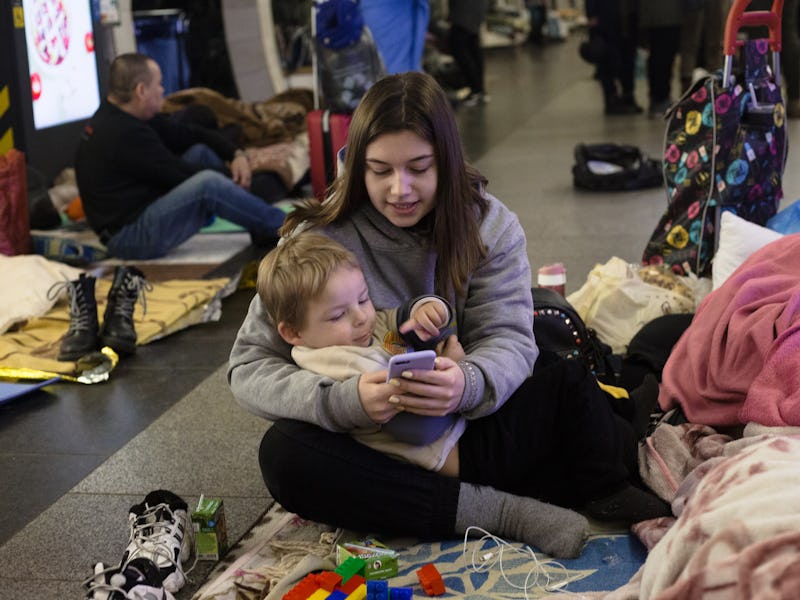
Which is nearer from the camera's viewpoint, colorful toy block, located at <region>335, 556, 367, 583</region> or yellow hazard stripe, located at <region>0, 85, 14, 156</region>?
colorful toy block, located at <region>335, 556, 367, 583</region>

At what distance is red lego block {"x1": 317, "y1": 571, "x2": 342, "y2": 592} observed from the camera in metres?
2.03

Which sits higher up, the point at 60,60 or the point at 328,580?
the point at 60,60

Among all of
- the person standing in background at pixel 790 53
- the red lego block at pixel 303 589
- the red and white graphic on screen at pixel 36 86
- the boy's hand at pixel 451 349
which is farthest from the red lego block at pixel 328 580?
the person standing in background at pixel 790 53

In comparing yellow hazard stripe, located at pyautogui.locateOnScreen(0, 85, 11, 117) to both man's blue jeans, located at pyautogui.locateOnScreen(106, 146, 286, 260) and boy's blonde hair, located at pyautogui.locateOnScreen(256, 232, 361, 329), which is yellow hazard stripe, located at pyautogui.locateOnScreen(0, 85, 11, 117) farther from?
boy's blonde hair, located at pyautogui.locateOnScreen(256, 232, 361, 329)

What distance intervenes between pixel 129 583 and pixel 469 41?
959 centimetres

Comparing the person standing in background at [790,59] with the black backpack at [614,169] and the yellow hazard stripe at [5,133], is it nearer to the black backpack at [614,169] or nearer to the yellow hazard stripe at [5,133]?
the black backpack at [614,169]

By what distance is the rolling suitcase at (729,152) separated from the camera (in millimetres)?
3773

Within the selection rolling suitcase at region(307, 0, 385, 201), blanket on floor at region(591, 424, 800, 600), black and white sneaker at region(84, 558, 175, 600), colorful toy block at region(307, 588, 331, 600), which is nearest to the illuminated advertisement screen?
rolling suitcase at region(307, 0, 385, 201)

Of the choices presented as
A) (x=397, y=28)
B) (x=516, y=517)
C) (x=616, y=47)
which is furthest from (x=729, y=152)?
(x=616, y=47)

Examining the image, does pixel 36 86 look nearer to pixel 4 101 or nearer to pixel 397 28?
pixel 4 101

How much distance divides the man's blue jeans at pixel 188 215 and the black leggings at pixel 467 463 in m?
3.01

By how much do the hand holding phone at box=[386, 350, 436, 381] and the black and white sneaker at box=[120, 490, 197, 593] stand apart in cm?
62

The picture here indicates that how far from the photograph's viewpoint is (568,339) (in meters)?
2.98

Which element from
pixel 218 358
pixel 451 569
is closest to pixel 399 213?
pixel 451 569
